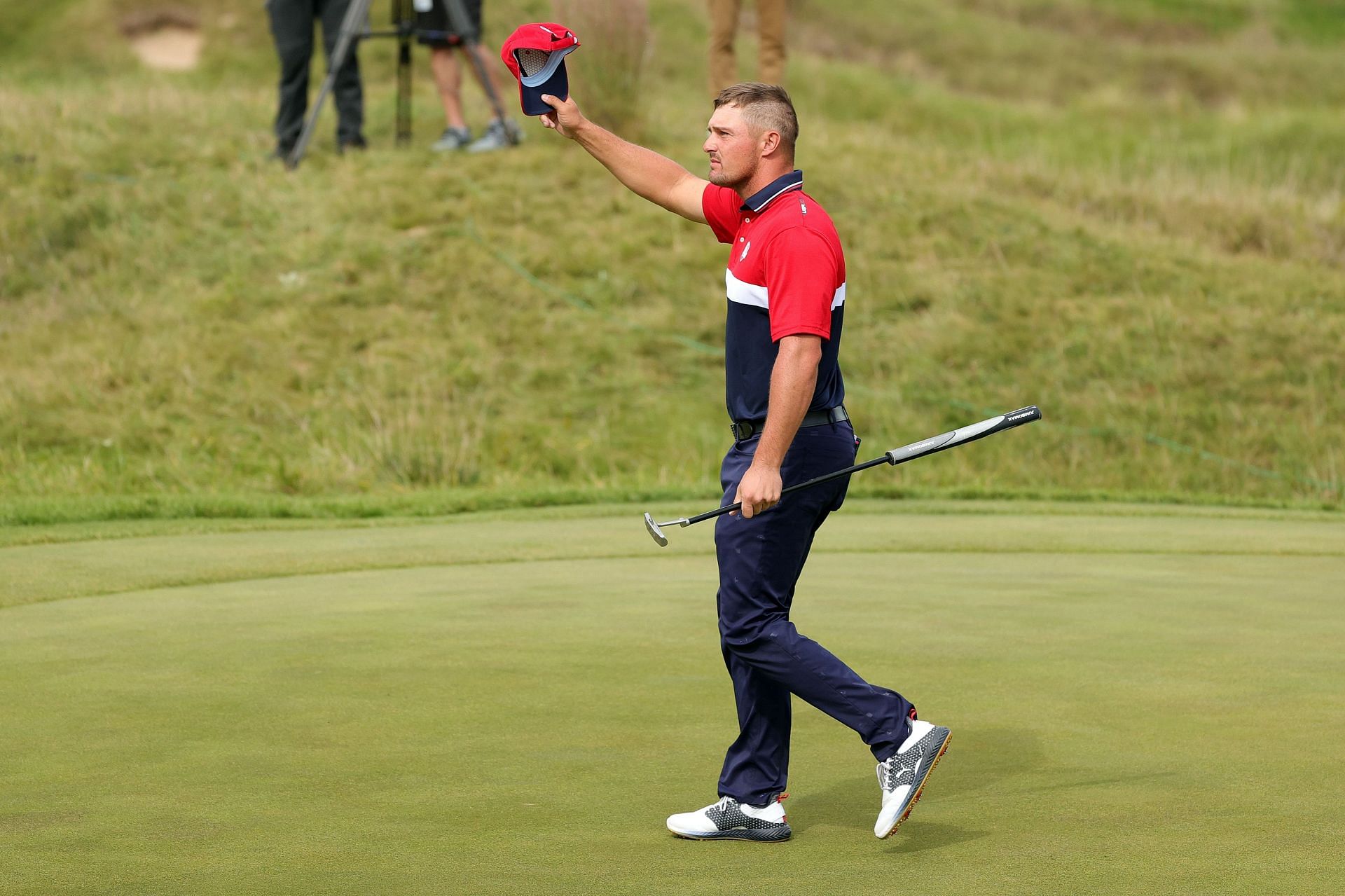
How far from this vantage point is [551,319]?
15.3m

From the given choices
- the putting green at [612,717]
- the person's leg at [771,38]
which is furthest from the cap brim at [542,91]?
the person's leg at [771,38]

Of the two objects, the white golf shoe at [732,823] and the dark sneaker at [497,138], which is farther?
the dark sneaker at [497,138]

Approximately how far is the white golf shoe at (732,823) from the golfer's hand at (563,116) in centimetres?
181

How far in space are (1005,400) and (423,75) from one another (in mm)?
15717

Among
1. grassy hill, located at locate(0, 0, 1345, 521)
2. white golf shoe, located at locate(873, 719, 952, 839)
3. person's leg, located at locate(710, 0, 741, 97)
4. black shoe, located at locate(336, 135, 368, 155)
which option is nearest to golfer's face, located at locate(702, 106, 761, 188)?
white golf shoe, located at locate(873, 719, 952, 839)

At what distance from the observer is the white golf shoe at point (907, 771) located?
3799mm

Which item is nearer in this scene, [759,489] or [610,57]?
[759,489]

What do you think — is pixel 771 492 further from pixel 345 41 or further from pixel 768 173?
pixel 345 41

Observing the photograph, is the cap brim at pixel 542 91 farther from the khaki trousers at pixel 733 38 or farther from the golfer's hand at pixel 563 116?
the khaki trousers at pixel 733 38

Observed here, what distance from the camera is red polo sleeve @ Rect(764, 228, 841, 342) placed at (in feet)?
12.5

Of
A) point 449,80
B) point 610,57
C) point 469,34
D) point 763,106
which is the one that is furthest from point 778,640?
point 449,80

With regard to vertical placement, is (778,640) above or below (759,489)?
below

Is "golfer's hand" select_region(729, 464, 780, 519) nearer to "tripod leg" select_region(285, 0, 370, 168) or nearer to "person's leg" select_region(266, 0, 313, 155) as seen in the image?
"tripod leg" select_region(285, 0, 370, 168)

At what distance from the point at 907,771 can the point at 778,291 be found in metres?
1.11
